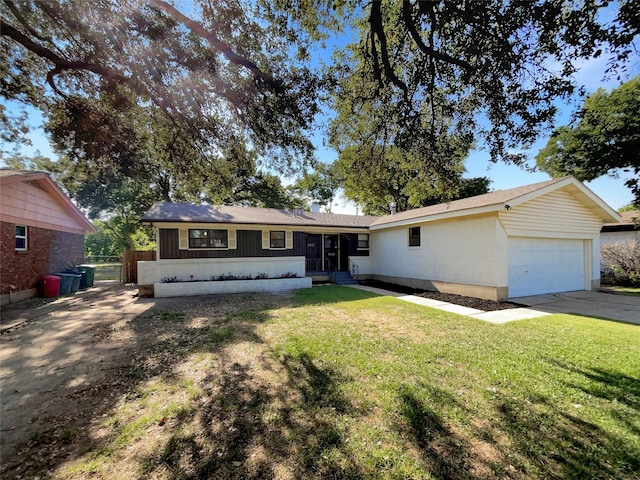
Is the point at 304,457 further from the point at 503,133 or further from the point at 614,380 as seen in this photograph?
the point at 503,133

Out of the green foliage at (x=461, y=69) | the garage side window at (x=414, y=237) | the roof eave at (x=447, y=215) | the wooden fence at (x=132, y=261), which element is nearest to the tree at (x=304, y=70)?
the green foliage at (x=461, y=69)

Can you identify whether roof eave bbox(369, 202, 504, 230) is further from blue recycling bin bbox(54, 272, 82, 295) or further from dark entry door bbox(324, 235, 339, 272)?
blue recycling bin bbox(54, 272, 82, 295)

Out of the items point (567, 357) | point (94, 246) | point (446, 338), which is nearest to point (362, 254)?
point (446, 338)

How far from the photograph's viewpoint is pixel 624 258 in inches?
525

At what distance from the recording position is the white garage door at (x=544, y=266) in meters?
10.1

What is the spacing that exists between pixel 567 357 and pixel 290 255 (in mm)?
11239

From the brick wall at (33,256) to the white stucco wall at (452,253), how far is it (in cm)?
1520

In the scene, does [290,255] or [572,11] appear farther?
[290,255]

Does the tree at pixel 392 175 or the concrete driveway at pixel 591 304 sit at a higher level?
the tree at pixel 392 175

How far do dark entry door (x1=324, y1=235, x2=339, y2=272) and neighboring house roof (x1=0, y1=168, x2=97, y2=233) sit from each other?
1243cm

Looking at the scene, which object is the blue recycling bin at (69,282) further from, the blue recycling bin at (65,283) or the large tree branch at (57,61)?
the large tree branch at (57,61)

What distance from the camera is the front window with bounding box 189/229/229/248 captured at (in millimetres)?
12359

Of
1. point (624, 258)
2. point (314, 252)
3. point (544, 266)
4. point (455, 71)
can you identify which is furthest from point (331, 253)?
point (624, 258)

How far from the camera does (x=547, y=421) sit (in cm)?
296
